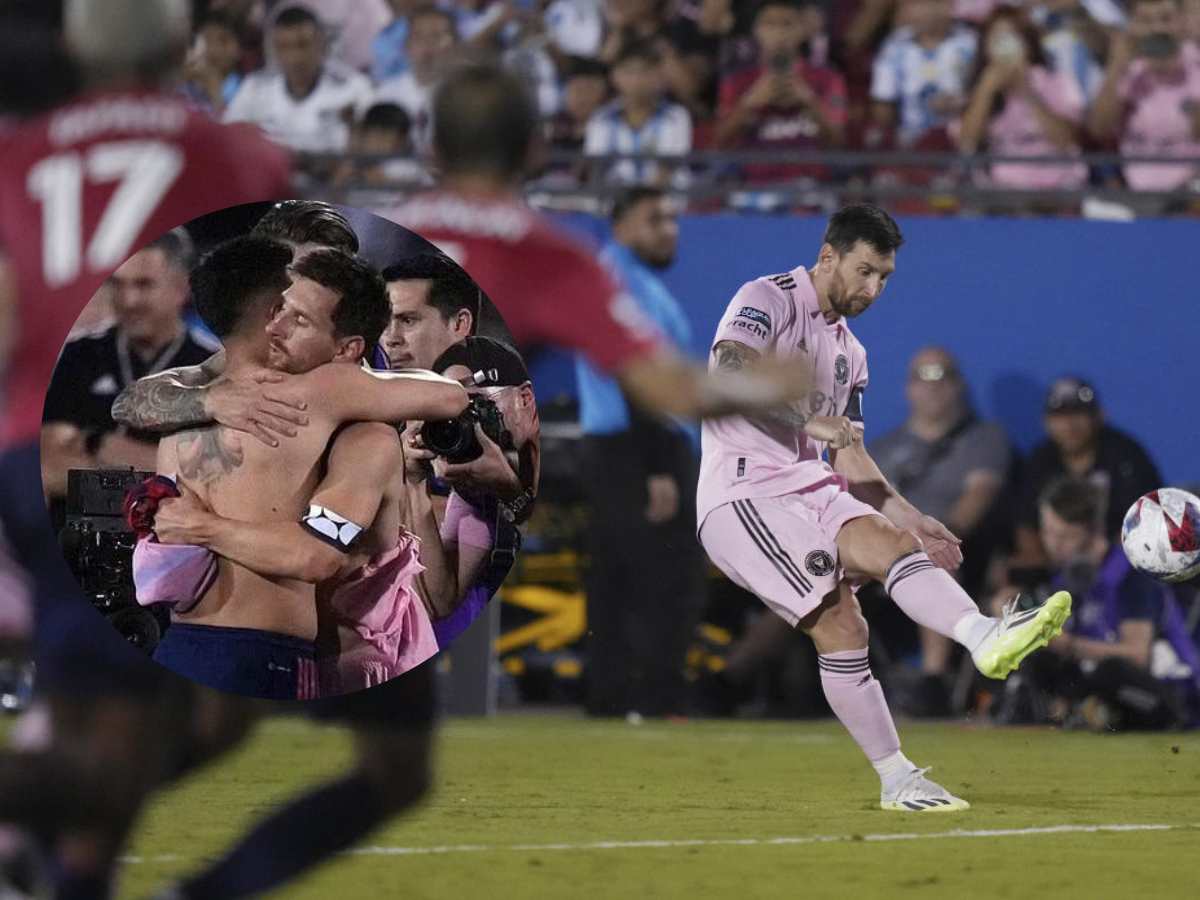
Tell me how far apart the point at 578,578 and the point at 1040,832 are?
18.2 feet

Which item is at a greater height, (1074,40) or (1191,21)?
(1191,21)

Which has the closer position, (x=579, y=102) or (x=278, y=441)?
(x=278, y=441)

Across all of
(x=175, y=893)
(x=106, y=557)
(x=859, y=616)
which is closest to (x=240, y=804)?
(x=106, y=557)

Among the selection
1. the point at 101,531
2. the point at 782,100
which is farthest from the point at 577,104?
the point at 101,531

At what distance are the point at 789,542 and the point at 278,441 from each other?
2903mm

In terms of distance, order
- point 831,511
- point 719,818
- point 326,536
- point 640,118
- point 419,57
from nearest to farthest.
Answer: point 326,536 < point 719,818 < point 831,511 < point 640,118 < point 419,57

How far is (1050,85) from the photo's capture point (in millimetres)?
13758

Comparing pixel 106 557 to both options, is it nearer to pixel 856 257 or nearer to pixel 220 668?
pixel 220 668

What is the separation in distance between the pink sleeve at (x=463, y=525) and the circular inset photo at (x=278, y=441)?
0.05ft

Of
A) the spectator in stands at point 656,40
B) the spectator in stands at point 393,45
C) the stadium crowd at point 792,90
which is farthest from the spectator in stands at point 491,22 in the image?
the spectator in stands at point 656,40

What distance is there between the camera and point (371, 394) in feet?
20.5

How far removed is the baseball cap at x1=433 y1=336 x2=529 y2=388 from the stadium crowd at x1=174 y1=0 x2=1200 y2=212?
589 centimetres

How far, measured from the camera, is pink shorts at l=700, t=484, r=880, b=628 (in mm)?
8578

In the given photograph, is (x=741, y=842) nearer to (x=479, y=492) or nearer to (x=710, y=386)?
(x=479, y=492)
